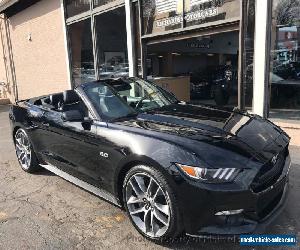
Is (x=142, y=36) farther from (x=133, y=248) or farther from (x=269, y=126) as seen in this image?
(x=133, y=248)

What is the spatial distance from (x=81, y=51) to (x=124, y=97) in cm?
839

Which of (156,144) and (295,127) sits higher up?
(156,144)

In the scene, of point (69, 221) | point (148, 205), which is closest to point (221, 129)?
point (148, 205)

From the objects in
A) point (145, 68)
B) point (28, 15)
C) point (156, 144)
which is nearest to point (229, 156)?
point (156, 144)

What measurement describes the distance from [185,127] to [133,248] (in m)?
1.20

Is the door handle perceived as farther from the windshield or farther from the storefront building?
the storefront building

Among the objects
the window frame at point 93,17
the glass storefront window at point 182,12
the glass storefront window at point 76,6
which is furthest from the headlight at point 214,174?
the glass storefront window at point 76,6

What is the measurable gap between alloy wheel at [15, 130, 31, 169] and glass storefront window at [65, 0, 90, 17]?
6.67 m

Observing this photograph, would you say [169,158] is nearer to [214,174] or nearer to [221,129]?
[214,174]

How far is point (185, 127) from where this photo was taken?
3.26 metres

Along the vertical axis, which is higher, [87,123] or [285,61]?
[285,61]

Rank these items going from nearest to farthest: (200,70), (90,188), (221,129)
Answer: (221,129) → (90,188) → (200,70)

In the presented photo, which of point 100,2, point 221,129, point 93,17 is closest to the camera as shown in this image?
point 221,129

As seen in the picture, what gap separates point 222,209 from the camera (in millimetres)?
2633
